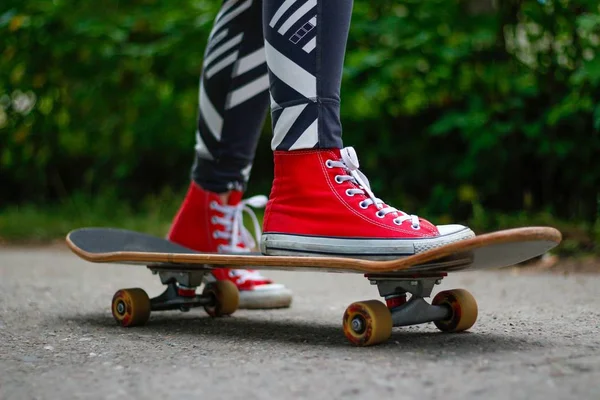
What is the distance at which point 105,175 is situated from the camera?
6223 mm

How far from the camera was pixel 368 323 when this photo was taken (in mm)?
1526

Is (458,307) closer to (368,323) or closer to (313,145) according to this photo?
Result: (368,323)

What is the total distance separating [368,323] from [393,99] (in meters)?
3.09

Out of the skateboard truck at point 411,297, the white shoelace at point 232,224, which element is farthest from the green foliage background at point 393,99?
the skateboard truck at point 411,297

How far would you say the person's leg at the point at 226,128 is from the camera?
2152mm

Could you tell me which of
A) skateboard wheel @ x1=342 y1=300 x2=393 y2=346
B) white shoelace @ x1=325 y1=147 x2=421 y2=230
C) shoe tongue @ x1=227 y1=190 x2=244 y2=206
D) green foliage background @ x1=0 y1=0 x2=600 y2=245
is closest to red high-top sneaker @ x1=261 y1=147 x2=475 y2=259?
white shoelace @ x1=325 y1=147 x2=421 y2=230

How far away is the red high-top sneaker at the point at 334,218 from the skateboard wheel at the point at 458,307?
152 millimetres

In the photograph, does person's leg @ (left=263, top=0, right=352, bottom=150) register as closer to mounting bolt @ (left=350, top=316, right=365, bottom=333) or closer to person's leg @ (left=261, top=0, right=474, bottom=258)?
person's leg @ (left=261, top=0, right=474, bottom=258)

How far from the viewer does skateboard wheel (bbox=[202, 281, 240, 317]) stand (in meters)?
2.11

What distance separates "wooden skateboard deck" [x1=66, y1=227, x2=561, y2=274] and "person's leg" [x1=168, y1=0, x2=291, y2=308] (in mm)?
254

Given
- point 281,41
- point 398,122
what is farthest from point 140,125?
point 281,41

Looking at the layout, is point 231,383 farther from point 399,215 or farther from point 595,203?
point 595,203

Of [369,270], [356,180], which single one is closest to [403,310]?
[369,270]

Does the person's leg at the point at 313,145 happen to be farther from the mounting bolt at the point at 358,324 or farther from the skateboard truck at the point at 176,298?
the skateboard truck at the point at 176,298
